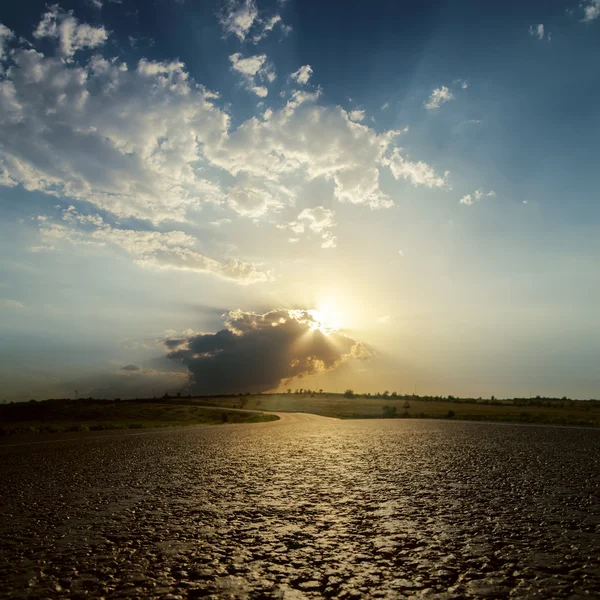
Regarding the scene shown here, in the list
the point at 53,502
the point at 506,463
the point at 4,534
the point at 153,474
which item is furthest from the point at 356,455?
the point at 4,534

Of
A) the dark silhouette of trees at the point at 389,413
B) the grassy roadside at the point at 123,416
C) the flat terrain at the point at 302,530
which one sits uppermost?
the flat terrain at the point at 302,530

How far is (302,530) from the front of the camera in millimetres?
9523

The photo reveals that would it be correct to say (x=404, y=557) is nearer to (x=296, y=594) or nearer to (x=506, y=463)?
(x=296, y=594)

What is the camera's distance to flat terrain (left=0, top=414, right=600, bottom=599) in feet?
22.5

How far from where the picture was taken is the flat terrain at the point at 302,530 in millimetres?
6844

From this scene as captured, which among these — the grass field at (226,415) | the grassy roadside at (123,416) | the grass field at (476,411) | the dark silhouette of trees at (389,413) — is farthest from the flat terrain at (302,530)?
the dark silhouette of trees at (389,413)

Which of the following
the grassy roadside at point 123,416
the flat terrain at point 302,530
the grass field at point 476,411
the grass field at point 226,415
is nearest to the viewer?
the flat terrain at point 302,530

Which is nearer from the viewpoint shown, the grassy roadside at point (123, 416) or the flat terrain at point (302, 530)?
the flat terrain at point (302, 530)

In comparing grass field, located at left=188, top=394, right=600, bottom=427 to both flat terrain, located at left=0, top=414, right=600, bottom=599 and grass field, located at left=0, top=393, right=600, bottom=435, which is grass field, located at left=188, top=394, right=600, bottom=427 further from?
flat terrain, located at left=0, top=414, right=600, bottom=599

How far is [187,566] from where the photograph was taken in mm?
7570

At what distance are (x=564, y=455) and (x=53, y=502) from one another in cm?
2246

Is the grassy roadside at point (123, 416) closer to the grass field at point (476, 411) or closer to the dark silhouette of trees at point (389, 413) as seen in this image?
the grass field at point (476, 411)

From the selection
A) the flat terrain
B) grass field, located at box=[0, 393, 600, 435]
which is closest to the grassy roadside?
grass field, located at box=[0, 393, 600, 435]

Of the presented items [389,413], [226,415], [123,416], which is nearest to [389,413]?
[389,413]
